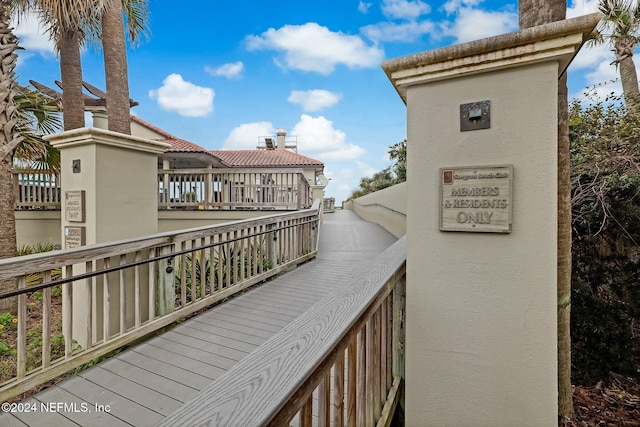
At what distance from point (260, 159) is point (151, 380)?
17.0m

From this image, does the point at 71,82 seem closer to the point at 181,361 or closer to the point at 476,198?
the point at 181,361

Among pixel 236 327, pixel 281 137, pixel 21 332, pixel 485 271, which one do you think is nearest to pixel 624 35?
pixel 485 271

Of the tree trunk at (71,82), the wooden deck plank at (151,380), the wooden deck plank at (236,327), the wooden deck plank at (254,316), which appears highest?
the tree trunk at (71,82)

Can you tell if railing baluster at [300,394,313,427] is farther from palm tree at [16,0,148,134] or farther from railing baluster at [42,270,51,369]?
palm tree at [16,0,148,134]

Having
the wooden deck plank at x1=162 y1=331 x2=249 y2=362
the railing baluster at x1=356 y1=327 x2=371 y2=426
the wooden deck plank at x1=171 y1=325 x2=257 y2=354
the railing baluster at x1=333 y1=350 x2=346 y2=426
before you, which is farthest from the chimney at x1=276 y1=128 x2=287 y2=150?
the railing baluster at x1=333 y1=350 x2=346 y2=426

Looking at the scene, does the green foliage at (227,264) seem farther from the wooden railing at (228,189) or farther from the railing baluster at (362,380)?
the wooden railing at (228,189)

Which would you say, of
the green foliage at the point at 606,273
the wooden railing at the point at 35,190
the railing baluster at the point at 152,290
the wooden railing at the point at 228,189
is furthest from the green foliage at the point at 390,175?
the wooden railing at the point at 35,190

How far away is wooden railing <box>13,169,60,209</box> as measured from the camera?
861cm

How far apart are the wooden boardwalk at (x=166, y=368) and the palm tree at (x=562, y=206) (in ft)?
8.34

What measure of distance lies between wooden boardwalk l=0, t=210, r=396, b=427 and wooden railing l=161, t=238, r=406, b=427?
1.08 metres

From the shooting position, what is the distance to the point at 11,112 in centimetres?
508

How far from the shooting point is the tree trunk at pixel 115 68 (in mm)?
5699

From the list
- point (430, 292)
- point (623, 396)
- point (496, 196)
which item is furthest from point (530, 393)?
point (623, 396)

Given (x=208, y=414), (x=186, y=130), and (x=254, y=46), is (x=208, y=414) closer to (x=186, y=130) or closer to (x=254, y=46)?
(x=254, y=46)
